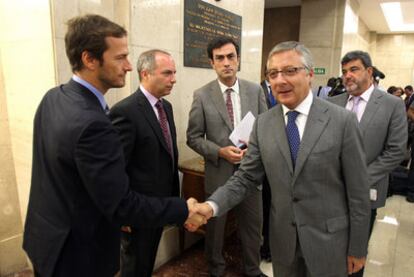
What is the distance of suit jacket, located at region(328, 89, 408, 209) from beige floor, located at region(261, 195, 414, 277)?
4.01 ft

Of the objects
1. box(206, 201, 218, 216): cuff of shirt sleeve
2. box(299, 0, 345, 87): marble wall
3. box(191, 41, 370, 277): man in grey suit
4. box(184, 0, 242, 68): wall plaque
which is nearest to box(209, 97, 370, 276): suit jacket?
box(191, 41, 370, 277): man in grey suit

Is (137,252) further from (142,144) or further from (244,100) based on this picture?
(244,100)

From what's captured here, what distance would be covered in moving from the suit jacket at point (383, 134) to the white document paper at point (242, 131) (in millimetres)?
756

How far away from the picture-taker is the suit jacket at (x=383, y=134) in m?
2.00

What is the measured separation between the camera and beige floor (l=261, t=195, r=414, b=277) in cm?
280

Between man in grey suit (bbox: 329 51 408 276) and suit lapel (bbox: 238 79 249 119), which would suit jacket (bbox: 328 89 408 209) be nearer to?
man in grey suit (bbox: 329 51 408 276)

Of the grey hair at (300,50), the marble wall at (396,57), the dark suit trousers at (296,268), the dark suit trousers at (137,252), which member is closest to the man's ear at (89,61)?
the grey hair at (300,50)

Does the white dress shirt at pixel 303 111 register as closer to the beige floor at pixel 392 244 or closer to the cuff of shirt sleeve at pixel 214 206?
the cuff of shirt sleeve at pixel 214 206

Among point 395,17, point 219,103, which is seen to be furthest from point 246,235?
point 395,17

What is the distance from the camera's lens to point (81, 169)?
1153 millimetres

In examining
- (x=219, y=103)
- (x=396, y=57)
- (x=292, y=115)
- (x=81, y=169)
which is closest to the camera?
(x=81, y=169)

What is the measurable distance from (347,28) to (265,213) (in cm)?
596

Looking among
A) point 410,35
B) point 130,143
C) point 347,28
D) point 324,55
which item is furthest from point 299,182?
point 410,35

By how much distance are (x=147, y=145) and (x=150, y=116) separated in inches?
6.8
